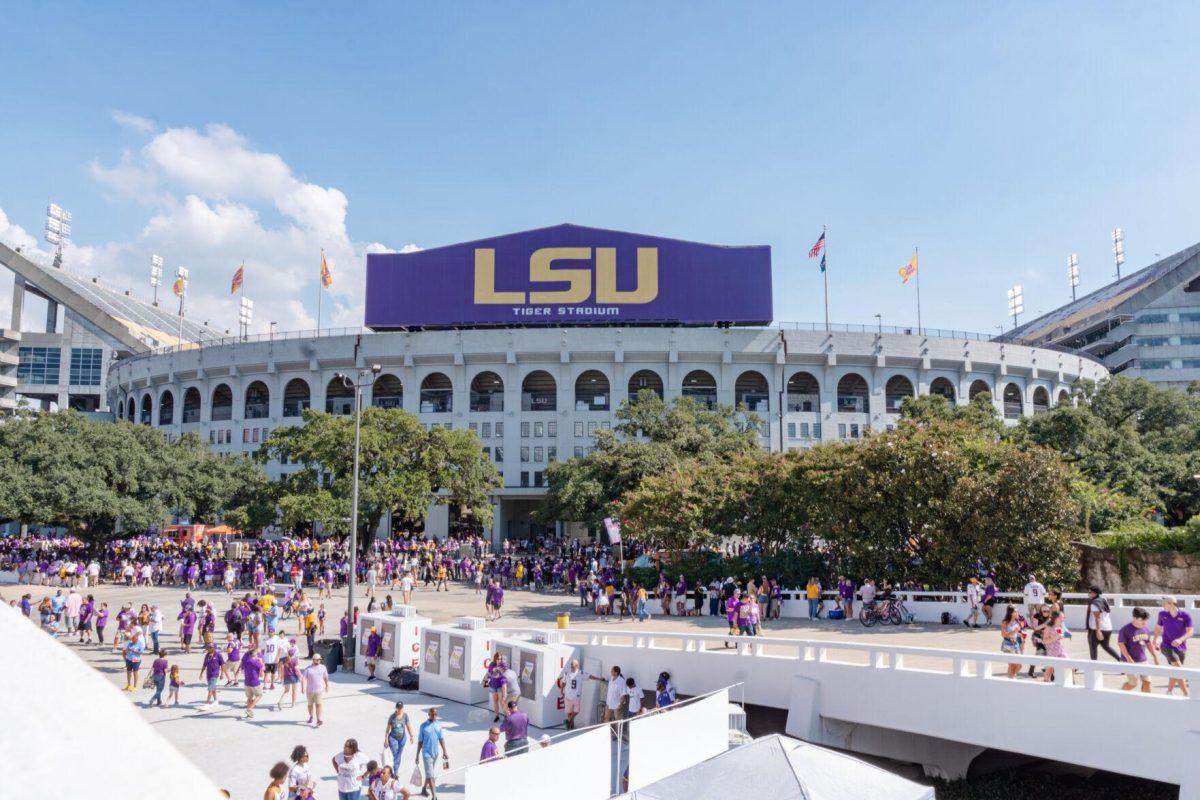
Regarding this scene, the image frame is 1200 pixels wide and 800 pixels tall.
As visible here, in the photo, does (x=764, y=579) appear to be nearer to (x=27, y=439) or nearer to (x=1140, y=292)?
(x=27, y=439)

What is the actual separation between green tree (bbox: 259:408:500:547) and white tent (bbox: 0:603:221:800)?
127 feet

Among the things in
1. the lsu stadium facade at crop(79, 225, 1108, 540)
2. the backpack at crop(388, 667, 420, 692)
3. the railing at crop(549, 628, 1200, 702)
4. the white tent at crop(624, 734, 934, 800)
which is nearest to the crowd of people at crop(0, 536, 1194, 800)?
the railing at crop(549, 628, 1200, 702)

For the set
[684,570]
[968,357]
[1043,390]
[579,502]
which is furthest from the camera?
[1043,390]

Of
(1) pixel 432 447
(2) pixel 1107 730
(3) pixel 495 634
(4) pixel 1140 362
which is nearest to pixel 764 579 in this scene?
(3) pixel 495 634

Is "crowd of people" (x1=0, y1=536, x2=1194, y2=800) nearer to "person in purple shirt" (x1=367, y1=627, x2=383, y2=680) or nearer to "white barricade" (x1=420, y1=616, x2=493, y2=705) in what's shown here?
"person in purple shirt" (x1=367, y1=627, x2=383, y2=680)

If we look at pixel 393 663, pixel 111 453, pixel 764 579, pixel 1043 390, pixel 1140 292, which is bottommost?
pixel 393 663

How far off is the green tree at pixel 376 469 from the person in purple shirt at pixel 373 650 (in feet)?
58.4

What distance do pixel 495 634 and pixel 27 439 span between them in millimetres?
33682

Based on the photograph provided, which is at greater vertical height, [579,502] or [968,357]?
[968,357]

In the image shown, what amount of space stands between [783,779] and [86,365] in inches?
3775

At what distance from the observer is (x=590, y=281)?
60969 mm

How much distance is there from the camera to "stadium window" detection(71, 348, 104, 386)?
3408 inches

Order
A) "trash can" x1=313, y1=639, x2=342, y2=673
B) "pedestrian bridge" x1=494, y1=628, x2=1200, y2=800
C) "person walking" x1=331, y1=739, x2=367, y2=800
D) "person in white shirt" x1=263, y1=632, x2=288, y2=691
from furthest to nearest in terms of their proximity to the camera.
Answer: "trash can" x1=313, y1=639, x2=342, y2=673, "person in white shirt" x1=263, y1=632, x2=288, y2=691, "pedestrian bridge" x1=494, y1=628, x2=1200, y2=800, "person walking" x1=331, y1=739, x2=367, y2=800

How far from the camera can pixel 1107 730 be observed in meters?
12.9
